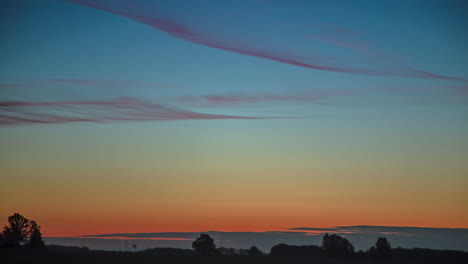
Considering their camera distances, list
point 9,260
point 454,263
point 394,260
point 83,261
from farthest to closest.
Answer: point 394,260 < point 454,263 < point 83,261 < point 9,260

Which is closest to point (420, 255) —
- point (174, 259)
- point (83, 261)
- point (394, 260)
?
point (394, 260)

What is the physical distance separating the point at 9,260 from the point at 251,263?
57.2m

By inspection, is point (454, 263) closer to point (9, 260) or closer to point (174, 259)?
point (174, 259)

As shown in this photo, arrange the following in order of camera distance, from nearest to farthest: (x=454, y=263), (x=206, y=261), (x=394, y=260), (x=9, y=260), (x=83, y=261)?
(x=9, y=260) < (x=83, y=261) < (x=206, y=261) < (x=454, y=263) < (x=394, y=260)

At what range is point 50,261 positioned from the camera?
12625 cm

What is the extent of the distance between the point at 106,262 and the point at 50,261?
12228 millimetres

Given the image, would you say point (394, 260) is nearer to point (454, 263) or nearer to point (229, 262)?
point (454, 263)

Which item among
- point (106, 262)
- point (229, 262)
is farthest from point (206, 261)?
point (106, 262)

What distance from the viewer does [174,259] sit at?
14800cm

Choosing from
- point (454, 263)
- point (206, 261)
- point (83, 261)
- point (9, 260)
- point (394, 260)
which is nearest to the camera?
point (9, 260)

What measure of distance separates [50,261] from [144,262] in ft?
69.1

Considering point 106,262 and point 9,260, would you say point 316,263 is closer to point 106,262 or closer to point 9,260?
point 106,262

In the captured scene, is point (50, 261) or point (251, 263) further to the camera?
point (251, 263)

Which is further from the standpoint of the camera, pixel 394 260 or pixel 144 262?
pixel 394 260
